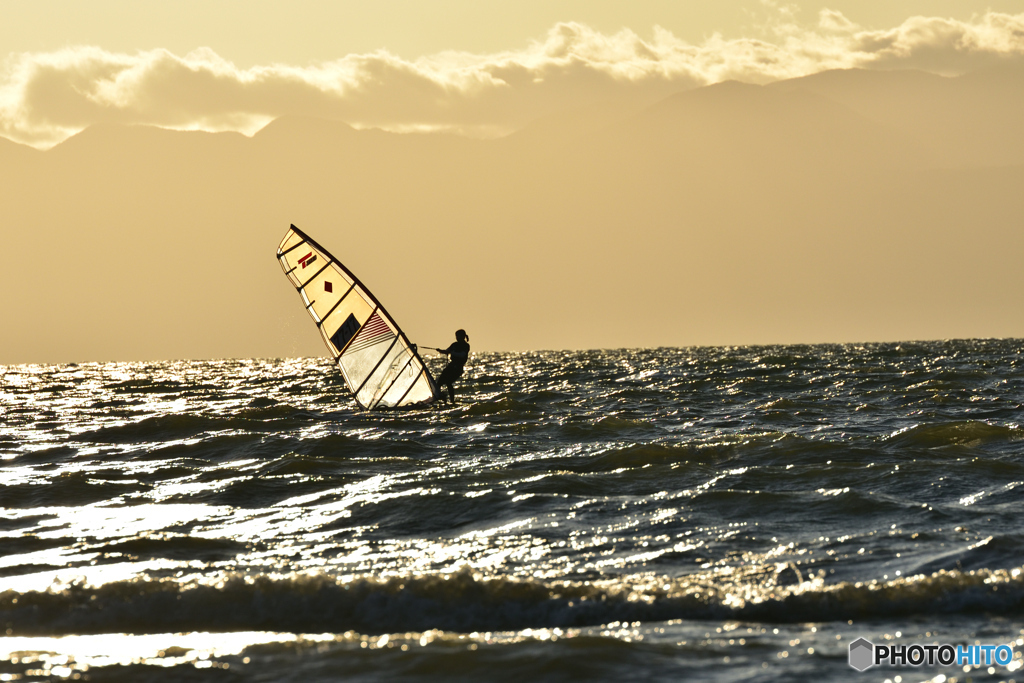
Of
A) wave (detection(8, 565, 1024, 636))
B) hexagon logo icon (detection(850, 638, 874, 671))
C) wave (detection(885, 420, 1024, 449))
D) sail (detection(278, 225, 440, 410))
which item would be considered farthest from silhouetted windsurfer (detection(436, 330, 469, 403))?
hexagon logo icon (detection(850, 638, 874, 671))

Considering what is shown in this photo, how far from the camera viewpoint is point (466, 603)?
5664 mm

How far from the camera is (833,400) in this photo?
1775 cm

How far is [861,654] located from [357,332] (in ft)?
51.0

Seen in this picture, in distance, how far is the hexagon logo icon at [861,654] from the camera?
443cm

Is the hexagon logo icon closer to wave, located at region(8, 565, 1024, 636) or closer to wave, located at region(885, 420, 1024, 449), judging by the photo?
wave, located at region(8, 565, 1024, 636)

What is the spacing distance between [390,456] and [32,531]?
15.9ft

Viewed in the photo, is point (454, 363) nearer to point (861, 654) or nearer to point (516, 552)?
point (516, 552)

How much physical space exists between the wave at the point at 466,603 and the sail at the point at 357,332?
12.9m

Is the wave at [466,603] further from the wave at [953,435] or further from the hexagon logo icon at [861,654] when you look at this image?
the wave at [953,435]

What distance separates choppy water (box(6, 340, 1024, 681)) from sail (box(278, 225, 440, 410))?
18.0 ft

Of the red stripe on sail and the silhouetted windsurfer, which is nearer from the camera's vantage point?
the red stripe on sail

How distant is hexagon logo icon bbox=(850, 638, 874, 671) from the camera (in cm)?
443

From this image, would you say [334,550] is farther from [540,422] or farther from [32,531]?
[540,422]

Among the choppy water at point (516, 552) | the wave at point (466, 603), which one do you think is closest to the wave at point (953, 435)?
the choppy water at point (516, 552)
